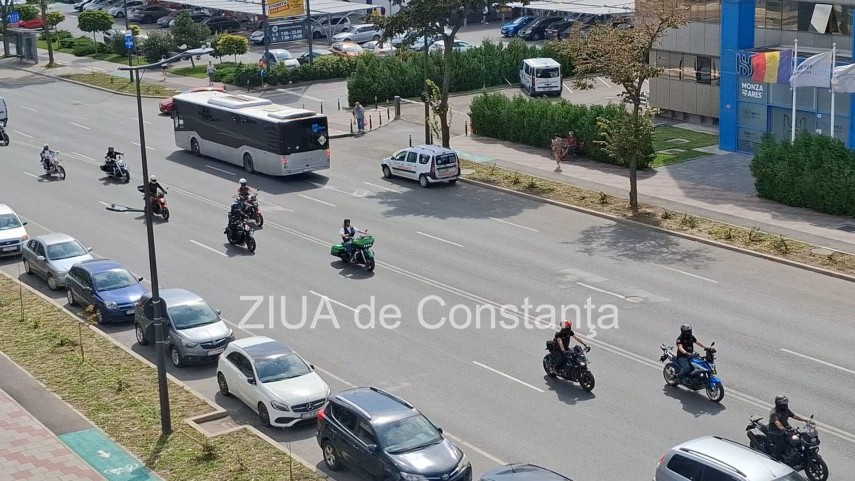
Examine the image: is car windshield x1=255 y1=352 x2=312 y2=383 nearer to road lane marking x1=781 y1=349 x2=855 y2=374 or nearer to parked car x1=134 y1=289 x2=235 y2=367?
parked car x1=134 y1=289 x2=235 y2=367

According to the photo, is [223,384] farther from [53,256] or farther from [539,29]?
[539,29]

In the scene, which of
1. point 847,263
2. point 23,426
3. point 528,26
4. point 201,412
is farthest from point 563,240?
point 528,26

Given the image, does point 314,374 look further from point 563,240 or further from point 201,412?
point 563,240

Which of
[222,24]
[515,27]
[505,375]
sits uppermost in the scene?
[222,24]

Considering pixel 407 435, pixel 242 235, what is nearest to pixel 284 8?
pixel 242 235

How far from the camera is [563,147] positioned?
53.0 m

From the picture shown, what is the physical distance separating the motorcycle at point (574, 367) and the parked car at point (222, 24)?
263 feet

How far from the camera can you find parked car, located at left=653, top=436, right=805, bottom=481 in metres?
19.9

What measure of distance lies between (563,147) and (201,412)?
97.6 ft

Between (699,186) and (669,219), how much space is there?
19.4 feet

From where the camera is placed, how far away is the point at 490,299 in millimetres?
34531

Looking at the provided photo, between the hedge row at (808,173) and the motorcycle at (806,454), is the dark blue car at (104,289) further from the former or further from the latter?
the hedge row at (808,173)

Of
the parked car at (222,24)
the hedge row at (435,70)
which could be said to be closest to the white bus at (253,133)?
the hedge row at (435,70)

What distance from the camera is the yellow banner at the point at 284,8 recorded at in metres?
82.1
